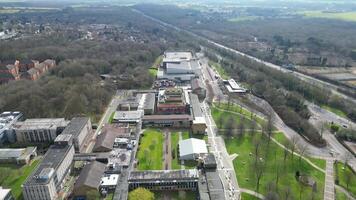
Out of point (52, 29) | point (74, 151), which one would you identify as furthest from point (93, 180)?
point (52, 29)

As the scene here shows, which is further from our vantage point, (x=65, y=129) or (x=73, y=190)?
(x=65, y=129)

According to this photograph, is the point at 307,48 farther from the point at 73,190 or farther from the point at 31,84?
the point at 73,190

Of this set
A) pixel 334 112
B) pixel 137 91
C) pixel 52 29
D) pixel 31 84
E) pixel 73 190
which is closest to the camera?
pixel 73 190

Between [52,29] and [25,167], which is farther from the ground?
[52,29]

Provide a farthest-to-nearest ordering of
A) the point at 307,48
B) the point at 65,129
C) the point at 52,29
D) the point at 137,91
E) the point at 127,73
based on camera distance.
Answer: the point at 52,29 → the point at 307,48 → the point at 127,73 → the point at 137,91 → the point at 65,129

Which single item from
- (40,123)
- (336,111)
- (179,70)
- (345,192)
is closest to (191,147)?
(345,192)

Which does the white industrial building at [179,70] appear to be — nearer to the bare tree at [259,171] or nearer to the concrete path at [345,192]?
the bare tree at [259,171]

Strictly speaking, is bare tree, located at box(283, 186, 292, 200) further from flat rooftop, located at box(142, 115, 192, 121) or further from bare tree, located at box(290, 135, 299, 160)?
flat rooftop, located at box(142, 115, 192, 121)
